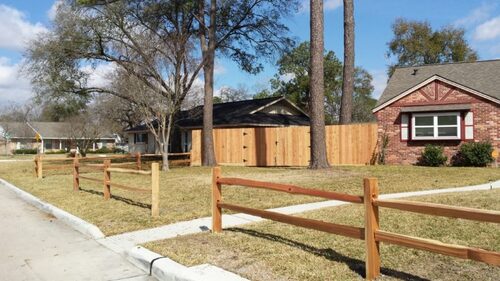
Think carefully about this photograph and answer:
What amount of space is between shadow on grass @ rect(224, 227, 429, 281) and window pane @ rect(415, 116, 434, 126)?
653 inches

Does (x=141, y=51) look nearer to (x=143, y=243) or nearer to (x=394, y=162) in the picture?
(x=394, y=162)

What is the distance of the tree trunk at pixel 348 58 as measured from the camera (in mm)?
24953

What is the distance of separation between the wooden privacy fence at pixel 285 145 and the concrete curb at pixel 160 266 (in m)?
17.3

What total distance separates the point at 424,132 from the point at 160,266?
18721 mm

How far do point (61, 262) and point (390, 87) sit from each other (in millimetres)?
20957

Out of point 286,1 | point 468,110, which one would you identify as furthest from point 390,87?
point 286,1

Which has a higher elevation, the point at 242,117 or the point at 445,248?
the point at 242,117

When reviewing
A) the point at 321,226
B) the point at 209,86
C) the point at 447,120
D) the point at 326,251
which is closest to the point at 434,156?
the point at 447,120

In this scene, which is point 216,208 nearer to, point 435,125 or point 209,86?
point 435,125

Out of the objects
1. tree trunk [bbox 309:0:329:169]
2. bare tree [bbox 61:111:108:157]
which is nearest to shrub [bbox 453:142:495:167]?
tree trunk [bbox 309:0:329:169]

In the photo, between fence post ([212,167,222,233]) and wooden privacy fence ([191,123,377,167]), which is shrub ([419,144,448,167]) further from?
fence post ([212,167,222,233])

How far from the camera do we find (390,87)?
25.0 metres

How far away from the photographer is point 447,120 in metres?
21.9

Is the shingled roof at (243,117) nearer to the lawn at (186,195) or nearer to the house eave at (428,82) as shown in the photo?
the house eave at (428,82)
